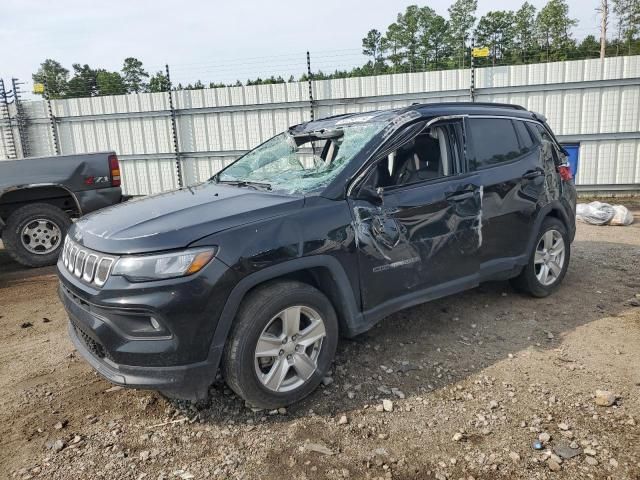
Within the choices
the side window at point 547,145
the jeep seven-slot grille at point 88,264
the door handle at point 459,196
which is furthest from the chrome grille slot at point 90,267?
the side window at point 547,145

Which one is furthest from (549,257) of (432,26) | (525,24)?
(432,26)

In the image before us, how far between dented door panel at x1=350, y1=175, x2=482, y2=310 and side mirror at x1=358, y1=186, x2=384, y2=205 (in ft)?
0.09

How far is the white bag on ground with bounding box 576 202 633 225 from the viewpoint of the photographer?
8.00m

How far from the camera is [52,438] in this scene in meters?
2.74

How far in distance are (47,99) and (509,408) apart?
13.9m

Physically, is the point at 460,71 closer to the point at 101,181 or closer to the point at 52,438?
the point at 101,181

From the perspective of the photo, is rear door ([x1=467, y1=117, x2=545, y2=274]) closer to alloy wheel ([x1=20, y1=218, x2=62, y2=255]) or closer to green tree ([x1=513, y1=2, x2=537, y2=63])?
alloy wheel ([x1=20, y1=218, x2=62, y2=255])

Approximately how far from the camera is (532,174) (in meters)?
4.29

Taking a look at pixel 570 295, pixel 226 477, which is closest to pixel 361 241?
pixel 226 477

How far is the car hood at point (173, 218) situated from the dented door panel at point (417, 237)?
0.57m

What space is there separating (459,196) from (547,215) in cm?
136

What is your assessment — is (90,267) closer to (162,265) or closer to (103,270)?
(103,270)

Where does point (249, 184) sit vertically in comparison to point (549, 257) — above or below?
above

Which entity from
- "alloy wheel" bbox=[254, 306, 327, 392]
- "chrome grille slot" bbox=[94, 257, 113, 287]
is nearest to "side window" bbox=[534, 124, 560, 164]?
"alloy wheel" bbox=[254, 306, 327, 392]
